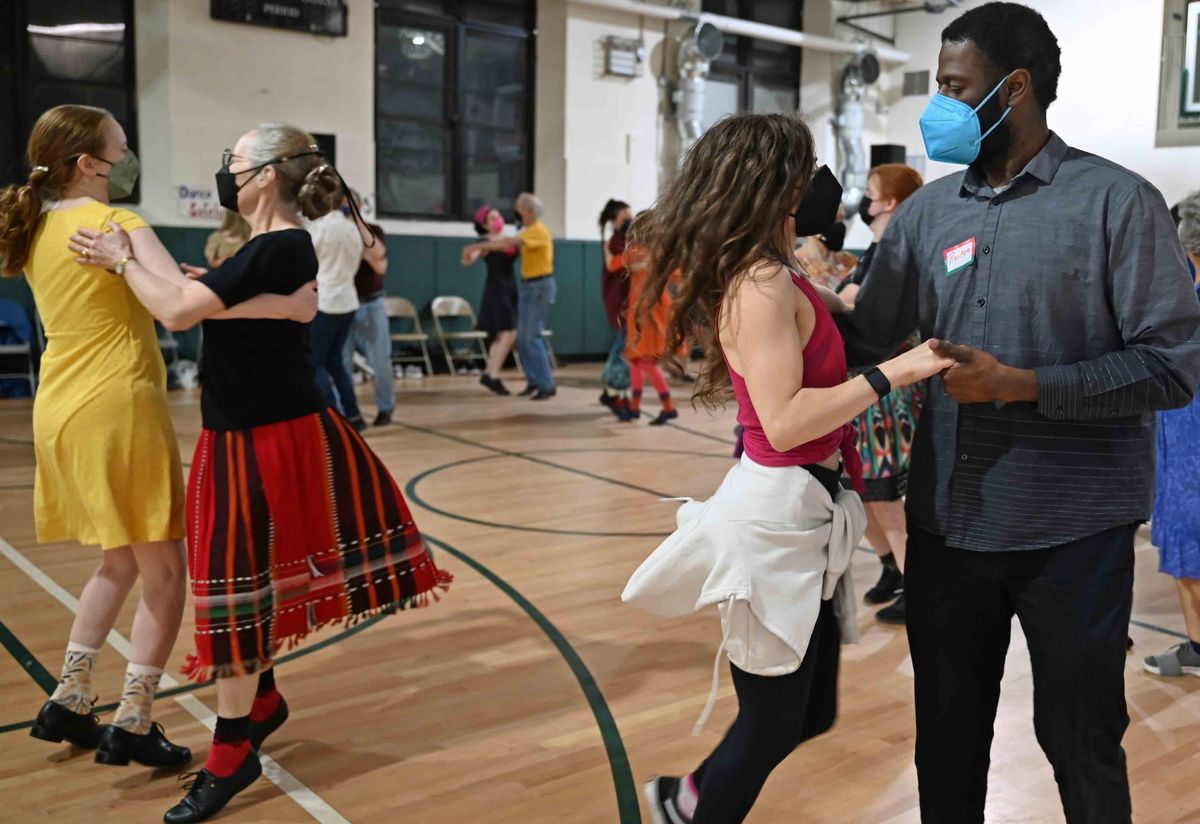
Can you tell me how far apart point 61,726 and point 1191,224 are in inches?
123

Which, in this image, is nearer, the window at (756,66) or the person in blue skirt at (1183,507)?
the person in blue skirt at (1183,507)

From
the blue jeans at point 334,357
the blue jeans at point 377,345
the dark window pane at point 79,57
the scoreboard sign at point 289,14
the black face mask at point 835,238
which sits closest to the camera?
the black face mask at point 835,238

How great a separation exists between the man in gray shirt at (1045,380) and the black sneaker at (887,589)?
2138 mm

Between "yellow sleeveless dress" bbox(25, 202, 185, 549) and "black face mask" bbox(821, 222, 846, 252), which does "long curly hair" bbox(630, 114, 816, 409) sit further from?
"yellow sleeveless dress" bbox(25, 202, 185, 549)

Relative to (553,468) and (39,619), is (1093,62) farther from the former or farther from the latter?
(39,619)

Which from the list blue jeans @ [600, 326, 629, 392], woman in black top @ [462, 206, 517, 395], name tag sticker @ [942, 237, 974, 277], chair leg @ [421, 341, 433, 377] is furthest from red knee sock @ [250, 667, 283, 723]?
chair leg @ [421, 341, 433, 377]

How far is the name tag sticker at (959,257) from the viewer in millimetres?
1720

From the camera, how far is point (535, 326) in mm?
8906

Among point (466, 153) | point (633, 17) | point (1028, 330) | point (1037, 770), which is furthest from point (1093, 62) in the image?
point (1028, 330)

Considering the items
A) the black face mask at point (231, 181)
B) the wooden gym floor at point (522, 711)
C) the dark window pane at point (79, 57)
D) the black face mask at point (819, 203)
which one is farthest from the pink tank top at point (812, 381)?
the dark window pane at point (79, 57)

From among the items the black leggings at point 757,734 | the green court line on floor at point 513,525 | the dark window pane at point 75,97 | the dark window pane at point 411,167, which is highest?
the dark window pane at point 75,97

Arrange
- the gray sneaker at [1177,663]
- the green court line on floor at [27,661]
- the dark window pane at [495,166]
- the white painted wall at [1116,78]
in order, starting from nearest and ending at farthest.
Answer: the green court line on floor at [27,661], the gray sneaker at [1177,663], the white painted wall at [1116,78], the dark window pane at [495,166]

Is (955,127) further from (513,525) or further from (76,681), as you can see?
(513,525)

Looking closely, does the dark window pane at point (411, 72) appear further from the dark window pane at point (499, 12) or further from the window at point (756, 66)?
the window at point (756, 66)
